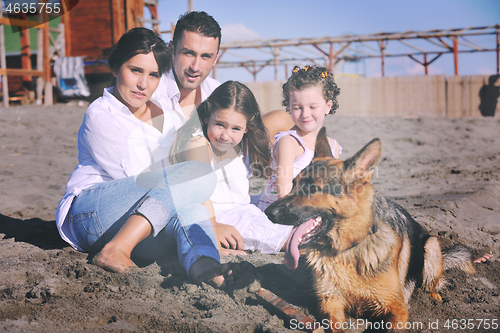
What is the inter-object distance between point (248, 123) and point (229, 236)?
3.21 feet

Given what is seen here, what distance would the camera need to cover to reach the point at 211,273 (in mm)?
2336

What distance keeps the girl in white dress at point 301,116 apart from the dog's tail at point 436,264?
973 millimetres

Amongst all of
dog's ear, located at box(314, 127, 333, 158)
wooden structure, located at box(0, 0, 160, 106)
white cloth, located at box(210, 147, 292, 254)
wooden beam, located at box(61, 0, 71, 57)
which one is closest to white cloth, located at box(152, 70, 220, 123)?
white cloth, located at box(210, 147, 292, 254)

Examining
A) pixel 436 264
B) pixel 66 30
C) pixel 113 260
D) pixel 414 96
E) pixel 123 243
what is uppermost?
pixel 66 30

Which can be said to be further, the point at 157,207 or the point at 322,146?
the point at 157,207

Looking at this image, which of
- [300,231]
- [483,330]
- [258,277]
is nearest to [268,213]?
[300,231]

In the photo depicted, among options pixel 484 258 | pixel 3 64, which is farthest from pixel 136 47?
pixel 3 64

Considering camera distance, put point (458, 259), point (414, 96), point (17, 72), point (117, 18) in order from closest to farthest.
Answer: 1. point (458, 259)
2. point (17, 72)
3. point (117, 18)
4. point (414, 96)

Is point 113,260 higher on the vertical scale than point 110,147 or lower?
lower

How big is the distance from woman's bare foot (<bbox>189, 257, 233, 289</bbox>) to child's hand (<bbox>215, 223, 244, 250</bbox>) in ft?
1.72

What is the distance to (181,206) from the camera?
2.59m

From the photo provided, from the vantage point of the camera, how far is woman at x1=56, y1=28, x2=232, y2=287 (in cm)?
244

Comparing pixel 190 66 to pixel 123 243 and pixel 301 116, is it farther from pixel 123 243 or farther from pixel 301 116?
pixel 123 243

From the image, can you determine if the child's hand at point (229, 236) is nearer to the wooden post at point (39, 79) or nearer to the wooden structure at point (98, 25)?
the wooden structure at point (98, 25)
